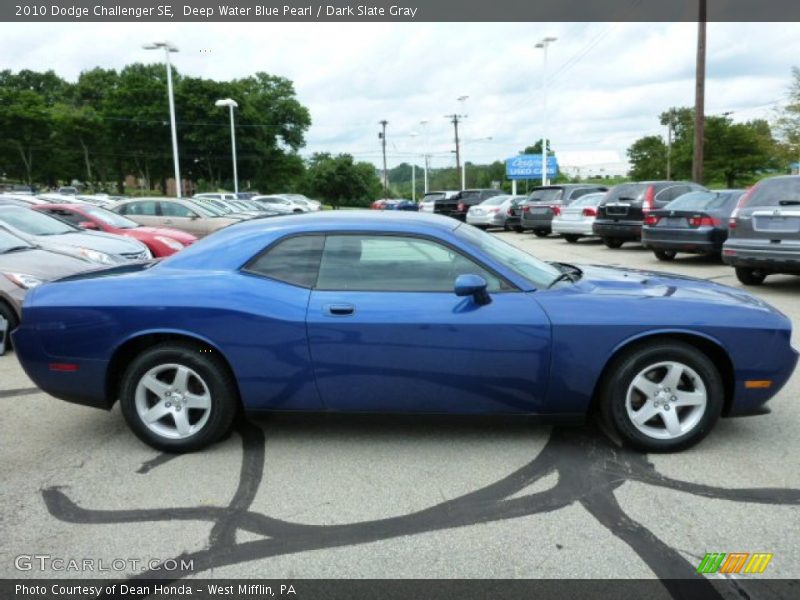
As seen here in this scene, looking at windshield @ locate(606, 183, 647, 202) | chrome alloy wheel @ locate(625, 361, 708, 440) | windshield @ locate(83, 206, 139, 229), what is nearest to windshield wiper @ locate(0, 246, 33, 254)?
windshield @ locate(83, 206, 139, 229)

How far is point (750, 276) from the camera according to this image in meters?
9.49

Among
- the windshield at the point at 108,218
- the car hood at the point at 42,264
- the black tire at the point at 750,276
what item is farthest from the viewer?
the windshield at the point at 108,218

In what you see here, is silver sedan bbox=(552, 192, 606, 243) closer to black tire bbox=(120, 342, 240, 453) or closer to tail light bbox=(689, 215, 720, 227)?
tail light bbox=(689, 215, 720, 227)

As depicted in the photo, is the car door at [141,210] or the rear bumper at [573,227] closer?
the car door at [141,210]

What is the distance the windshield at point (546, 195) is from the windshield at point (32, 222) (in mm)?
13997

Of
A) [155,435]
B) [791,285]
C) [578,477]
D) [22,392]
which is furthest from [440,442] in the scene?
[791,285]

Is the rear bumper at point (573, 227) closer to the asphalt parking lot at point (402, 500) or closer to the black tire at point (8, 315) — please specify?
the asphalt parking lot at point (402, 500)

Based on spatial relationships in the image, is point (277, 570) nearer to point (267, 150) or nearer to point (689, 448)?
point (689, 448)

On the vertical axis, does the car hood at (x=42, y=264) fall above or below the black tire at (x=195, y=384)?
above

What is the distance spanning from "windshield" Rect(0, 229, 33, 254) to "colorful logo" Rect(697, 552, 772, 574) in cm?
719

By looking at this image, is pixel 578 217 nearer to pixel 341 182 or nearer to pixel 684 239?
pixel 684 239

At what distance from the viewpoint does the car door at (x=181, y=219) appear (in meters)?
14.4

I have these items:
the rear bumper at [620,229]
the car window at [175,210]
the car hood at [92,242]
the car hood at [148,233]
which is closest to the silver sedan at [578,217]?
the rear bumper at [620,229]

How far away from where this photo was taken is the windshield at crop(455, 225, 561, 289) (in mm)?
3816
